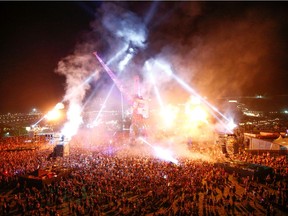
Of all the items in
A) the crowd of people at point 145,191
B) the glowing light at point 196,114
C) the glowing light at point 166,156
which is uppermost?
the glowing light at point 196,114

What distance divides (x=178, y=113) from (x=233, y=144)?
2724 centimetres

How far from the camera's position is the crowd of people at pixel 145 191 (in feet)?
46.3

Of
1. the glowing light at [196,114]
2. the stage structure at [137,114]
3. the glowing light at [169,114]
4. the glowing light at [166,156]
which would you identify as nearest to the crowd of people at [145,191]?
the glowing light at [166,156]

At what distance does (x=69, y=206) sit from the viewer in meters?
14.6

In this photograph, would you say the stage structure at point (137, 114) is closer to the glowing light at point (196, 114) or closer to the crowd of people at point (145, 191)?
the glowing light at point (196, 114)

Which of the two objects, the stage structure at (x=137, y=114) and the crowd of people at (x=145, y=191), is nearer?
the crowd of people at (x=145, y=191)

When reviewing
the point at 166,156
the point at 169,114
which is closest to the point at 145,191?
the point at 166,156

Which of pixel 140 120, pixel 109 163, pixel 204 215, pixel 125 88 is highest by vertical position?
pixel 125 88

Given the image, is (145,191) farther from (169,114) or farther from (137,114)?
(169,114)

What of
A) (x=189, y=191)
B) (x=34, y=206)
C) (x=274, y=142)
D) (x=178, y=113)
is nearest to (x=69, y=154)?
(x=34, y=206)

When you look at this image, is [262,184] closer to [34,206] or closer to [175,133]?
[34,206]

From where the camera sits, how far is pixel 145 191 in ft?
53.2

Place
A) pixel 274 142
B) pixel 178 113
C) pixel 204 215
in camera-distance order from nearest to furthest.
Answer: pixel 204 215 < pixel 274 142 < pixel 178 113

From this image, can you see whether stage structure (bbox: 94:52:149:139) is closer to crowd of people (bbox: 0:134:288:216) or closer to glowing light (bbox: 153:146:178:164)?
glowing light (bbox: 153:146:178:164)
